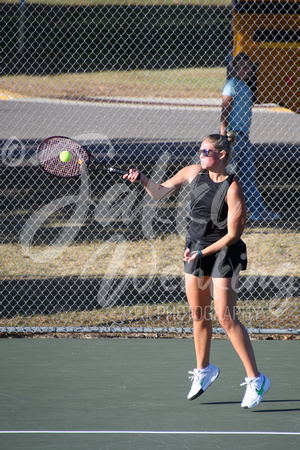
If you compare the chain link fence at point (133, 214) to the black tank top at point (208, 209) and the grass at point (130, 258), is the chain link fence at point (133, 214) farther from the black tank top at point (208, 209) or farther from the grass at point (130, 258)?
the black tank top at point (208, 209)

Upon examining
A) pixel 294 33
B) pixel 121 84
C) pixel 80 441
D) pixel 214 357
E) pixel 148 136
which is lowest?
pixel 80 441

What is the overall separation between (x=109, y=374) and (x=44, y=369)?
0.50 m

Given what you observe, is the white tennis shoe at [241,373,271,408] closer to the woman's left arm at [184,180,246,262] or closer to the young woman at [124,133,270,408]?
the young woman at [124,133,270,408]

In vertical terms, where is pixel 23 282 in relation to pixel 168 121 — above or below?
below

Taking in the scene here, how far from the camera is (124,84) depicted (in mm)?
23578

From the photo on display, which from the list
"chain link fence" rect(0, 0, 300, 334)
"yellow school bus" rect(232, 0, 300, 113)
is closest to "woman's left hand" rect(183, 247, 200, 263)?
"chain link fence" rect(0, 0, 300, 334)

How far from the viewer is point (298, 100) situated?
1195 cm

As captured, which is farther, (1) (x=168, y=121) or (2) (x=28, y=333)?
(1) (x=168, y=121)

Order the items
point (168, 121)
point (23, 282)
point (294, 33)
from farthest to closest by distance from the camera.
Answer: point (168, 121) < point (294, 33) < point (23, 282)

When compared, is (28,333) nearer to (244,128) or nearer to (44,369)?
(44,369)

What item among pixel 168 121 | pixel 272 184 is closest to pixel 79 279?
pixel 272 184

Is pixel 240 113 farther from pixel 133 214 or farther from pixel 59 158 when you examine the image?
pixel 59 158

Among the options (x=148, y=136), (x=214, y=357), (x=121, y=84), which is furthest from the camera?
(x=121, y=84)

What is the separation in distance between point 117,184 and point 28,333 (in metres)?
5.65
